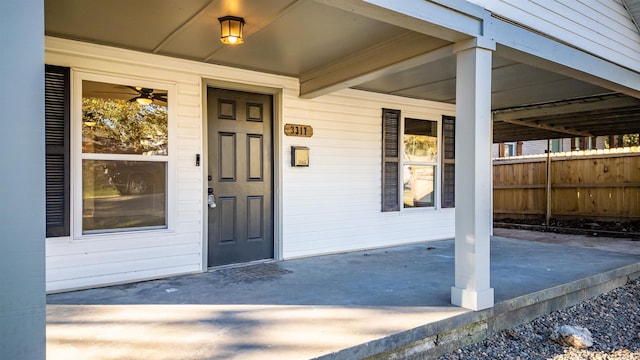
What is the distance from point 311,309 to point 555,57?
9.75 feet

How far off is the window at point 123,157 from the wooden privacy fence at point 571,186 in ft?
26.1

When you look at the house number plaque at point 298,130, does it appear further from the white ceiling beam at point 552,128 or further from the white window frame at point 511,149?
the white window frame at point 511,149

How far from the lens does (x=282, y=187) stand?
15.6 feet

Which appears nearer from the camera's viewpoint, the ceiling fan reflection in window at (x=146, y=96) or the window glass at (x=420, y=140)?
the ceiling fan reflection in window at (x=146, y=96)

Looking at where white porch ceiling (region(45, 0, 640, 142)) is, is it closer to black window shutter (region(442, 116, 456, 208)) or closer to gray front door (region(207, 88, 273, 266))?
gray front door (region(207, 88, 273, 266))

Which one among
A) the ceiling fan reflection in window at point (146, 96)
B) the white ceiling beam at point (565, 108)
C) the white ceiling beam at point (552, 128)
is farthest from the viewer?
the white ceiling beam at point (552, 128)

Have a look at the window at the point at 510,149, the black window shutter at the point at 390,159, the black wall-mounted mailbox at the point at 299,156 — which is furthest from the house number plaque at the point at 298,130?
the window at the point at 510,149

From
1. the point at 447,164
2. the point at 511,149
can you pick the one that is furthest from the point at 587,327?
the point at 511,149

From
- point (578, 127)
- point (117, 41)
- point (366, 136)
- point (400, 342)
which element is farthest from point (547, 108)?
point (117, 41)

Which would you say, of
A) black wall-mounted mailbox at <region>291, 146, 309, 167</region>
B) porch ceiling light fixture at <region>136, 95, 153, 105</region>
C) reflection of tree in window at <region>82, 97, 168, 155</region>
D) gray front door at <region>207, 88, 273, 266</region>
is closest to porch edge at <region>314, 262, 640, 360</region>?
gray front door at <region>207, 88, 273, 266</region>

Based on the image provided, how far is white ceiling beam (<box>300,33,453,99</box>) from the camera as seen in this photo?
3408mm

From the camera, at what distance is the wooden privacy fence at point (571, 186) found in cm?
817

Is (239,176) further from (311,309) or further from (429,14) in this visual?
(429,14)

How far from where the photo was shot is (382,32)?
344cm
